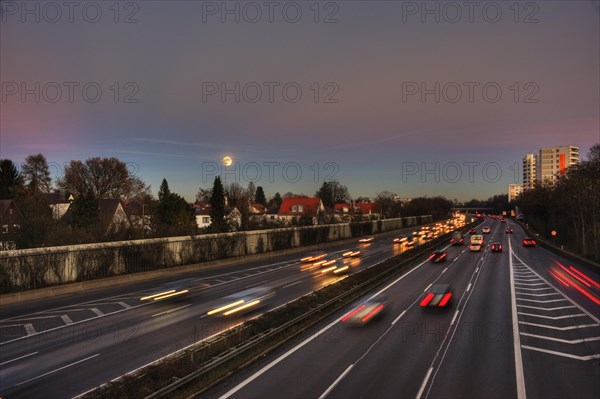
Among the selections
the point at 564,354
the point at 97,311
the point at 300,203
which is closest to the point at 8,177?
the point at 300,203

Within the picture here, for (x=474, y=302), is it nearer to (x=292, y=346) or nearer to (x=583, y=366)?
(x=583, y=366)

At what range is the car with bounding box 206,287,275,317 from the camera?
776 inches

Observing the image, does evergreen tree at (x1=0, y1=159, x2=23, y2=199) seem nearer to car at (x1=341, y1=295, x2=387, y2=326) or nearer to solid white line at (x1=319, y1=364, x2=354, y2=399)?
car at (x1=341, y1=295, x2=387, y2=326)

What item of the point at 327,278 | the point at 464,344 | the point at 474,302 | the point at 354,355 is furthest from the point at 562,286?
the point at 354,355

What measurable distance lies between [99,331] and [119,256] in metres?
15.3

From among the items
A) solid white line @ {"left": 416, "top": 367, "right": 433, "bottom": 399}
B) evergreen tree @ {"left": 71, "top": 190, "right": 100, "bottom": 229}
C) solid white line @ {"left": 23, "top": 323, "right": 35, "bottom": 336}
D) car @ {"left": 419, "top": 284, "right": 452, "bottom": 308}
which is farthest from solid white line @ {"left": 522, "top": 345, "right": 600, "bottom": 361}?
evergreen tree @ {"left": 71, "top": 190, "right": 100, "bottom": 229}

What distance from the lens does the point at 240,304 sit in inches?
811

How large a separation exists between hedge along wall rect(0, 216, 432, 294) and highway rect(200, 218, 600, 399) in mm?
Answer: 18753

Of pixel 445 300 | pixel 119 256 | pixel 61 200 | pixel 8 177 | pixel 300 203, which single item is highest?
pixel 8 177

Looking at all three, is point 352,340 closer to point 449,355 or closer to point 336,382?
point 449,355

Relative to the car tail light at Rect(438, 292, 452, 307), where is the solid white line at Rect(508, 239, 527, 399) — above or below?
below

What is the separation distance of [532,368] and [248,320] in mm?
10587

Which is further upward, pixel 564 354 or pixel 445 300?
pixel 445 300

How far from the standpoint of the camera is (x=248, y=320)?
1781cm
